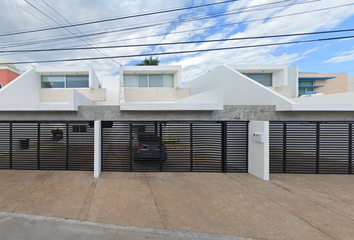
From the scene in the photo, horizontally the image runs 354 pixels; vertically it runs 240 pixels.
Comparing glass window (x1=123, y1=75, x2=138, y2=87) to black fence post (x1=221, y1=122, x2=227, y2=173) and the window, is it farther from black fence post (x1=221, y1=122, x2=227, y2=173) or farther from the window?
black fence post (x1=221, y1=122, x2=227, y2=173)

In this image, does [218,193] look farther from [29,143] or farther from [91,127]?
[29,143]

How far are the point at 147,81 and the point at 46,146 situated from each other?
816cm

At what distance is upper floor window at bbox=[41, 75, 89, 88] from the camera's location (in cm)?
1216

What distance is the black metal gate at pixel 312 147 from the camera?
20.5ft

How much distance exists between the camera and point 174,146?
6.65 m

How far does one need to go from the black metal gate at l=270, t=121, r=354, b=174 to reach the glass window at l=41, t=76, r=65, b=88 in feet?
47.2

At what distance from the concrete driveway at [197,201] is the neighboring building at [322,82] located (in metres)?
39.5

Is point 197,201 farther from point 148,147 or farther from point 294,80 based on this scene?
point 294,80

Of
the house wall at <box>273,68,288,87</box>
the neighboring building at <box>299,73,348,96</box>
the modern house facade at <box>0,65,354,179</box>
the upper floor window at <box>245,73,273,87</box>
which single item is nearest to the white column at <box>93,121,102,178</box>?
the modern house facade at <box>0,65,354,179</box>

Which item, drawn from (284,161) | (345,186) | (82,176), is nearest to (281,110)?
(284,161)

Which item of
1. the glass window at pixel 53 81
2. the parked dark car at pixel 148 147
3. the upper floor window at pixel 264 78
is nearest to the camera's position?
the parked dark car at pixel 148 147

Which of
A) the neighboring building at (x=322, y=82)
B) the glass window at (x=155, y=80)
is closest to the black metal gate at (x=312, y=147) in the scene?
the glass window at (x=155, y=80)

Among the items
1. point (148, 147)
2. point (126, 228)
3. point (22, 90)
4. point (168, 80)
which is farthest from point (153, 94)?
point (126, 228)

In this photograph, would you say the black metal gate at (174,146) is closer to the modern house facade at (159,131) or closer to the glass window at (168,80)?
the modern house facade at (159,131)
